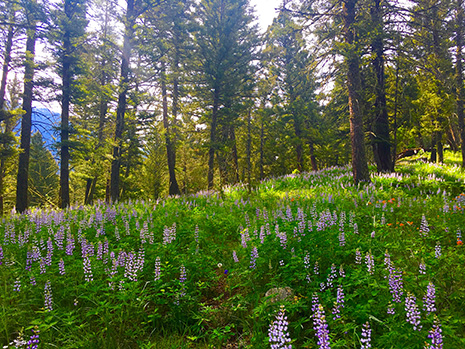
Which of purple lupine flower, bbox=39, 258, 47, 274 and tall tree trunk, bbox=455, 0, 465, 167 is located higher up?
tall tree trunk, bbox=455, 0, 465, 167

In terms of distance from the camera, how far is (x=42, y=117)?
15.7m

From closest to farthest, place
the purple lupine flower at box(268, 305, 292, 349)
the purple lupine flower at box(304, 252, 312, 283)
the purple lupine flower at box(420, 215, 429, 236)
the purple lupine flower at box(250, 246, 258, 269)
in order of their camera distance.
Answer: the purple lupine flower at box(268, 305, 292, 349) → the purple lupine flower at box(304, 252, 312, 283) → the purple lupine flower at box(250, 246, 258, 269) → the purple lupine flower at box(420, 215, 429, 236)

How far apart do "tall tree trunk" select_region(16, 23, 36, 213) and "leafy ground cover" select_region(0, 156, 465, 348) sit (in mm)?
10026

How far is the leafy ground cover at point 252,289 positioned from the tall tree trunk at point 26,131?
10026 millimetres

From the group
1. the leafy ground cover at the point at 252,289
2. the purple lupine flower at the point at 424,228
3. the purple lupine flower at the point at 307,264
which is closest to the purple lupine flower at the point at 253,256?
the leafy ground cover at the point at 252,289

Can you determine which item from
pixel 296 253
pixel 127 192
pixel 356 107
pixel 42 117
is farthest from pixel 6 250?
pixel 127 192

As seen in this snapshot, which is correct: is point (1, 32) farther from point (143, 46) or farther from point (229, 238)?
point (229, 238)

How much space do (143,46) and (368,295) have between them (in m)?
14.2

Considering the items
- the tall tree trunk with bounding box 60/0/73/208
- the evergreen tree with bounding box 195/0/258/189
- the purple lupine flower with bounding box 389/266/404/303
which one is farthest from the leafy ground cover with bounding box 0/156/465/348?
the evergreen tree with bounding box 195/0/258/189

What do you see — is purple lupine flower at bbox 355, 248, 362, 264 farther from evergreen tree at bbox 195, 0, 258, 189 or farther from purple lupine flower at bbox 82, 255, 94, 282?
evergreen tree at bbox 195, 0, 258, 189

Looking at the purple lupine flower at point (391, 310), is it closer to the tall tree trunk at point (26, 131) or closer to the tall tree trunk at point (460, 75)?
the tall tree trunk at point (26, 131)

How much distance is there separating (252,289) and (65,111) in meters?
16.8

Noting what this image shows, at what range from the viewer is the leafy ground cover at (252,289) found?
8.08 ft

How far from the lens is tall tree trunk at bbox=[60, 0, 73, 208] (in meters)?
14.6
